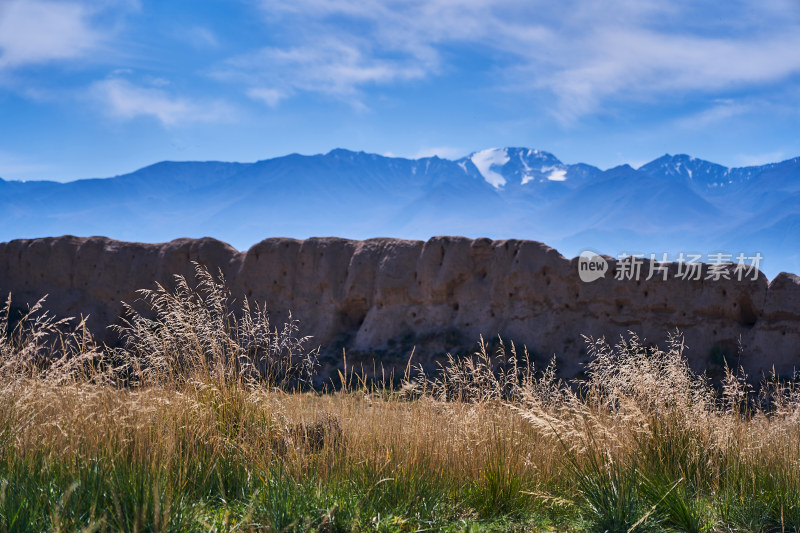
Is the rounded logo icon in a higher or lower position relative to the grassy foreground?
higher

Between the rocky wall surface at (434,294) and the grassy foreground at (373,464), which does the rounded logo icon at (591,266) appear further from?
the grassy foreground at (373,464)

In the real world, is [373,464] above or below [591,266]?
below

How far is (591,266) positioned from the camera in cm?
1769

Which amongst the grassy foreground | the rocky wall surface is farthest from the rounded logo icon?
the grassy foreground

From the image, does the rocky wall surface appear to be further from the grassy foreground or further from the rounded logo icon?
the grassy foreground

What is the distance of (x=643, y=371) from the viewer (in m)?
5.49

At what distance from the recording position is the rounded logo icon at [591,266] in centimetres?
1756

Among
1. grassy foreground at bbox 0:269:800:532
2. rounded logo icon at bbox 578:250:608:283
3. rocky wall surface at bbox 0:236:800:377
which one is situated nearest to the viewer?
grassy foreground at bbox 0:269:800:532

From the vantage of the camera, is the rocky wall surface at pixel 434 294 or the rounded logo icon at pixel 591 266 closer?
the rocky wall surface at pixel 434 294

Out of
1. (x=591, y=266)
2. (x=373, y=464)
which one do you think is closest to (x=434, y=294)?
(x=591, y=266)

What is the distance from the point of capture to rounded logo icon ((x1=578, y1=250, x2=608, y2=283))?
57.6 ft

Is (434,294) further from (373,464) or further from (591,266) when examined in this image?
(373,464)

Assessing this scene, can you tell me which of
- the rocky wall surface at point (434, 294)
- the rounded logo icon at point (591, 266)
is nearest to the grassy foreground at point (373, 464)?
the rocky wall surface at point (434, 294)

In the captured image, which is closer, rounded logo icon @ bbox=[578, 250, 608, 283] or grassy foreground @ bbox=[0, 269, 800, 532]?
grassy foreground @ bbox=[0, 269, 800, 532]
